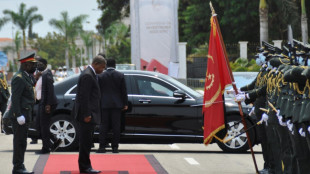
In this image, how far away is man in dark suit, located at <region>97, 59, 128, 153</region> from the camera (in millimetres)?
13617

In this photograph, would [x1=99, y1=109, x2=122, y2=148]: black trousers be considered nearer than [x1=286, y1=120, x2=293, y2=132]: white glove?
No

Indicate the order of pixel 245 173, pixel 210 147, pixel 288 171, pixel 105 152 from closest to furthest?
pixel 288 171 < pixel 245 173 < pixel 105 152 < pixel 210 147

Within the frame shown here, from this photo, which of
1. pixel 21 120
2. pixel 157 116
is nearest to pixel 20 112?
pixel 21 120

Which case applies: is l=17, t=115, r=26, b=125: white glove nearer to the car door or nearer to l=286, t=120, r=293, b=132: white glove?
l=286, t=120, r=293, b=132: white glove

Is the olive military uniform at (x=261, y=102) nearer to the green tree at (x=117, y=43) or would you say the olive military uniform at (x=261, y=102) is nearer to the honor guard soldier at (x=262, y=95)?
the honor guard soldier at (x=262, y=95)

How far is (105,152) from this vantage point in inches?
546

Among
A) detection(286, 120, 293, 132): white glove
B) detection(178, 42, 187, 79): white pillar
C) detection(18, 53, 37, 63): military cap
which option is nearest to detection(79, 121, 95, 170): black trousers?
detection(18, 53, 37, 63): military cap

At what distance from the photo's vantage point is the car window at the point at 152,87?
14211mm

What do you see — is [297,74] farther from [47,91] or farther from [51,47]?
[51,47]

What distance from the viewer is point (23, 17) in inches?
3302

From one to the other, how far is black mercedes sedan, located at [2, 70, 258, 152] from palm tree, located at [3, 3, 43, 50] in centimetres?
7090

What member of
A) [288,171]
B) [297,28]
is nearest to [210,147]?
[288,171]

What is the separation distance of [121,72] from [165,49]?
2362cm

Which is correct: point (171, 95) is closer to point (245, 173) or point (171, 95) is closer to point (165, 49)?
point (245, 173)
